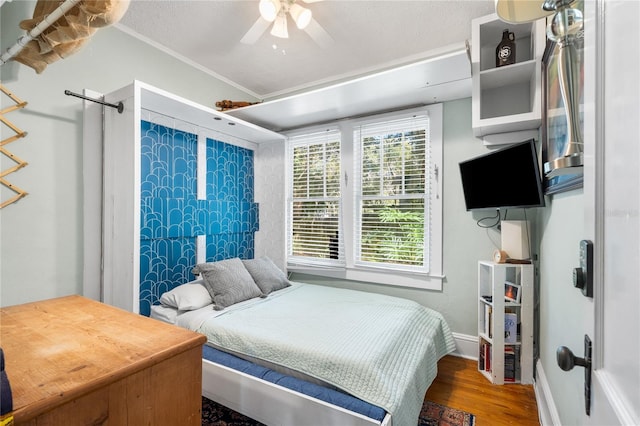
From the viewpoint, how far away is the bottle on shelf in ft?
7.06

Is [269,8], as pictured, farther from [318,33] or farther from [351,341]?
[351,341]

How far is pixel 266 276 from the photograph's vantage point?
9.28 feet

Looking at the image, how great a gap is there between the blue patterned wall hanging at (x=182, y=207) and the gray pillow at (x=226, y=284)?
1.19 feet

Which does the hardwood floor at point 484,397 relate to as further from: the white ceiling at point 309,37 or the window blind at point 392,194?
the white ceiling at point 309,37

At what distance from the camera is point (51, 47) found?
1194 millimetres

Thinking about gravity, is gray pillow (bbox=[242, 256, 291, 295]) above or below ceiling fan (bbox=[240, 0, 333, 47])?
below

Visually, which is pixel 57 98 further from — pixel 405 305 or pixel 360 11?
pixel 405 305

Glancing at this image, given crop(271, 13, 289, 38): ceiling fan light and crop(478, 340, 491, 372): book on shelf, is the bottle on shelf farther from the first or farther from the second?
crop(478, 340, 491, 372): book on shelf

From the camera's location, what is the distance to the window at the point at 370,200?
285 cm

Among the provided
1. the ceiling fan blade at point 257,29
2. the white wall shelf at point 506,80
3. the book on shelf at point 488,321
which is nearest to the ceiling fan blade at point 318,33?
the ceiling fan blade at point 257,29

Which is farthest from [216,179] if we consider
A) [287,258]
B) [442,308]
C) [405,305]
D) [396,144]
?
[442,308]

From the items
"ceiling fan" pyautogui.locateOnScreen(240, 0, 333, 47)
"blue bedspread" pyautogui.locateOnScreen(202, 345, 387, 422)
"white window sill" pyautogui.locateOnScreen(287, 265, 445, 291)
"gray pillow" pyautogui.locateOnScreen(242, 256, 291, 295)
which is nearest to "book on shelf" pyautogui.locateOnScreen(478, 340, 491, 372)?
"white window sill" pyautogui.locateOnScreen(287, 265, 445, 291)

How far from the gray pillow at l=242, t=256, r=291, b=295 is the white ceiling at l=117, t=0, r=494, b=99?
6.64 ft

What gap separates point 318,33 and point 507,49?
1416 millimetres
